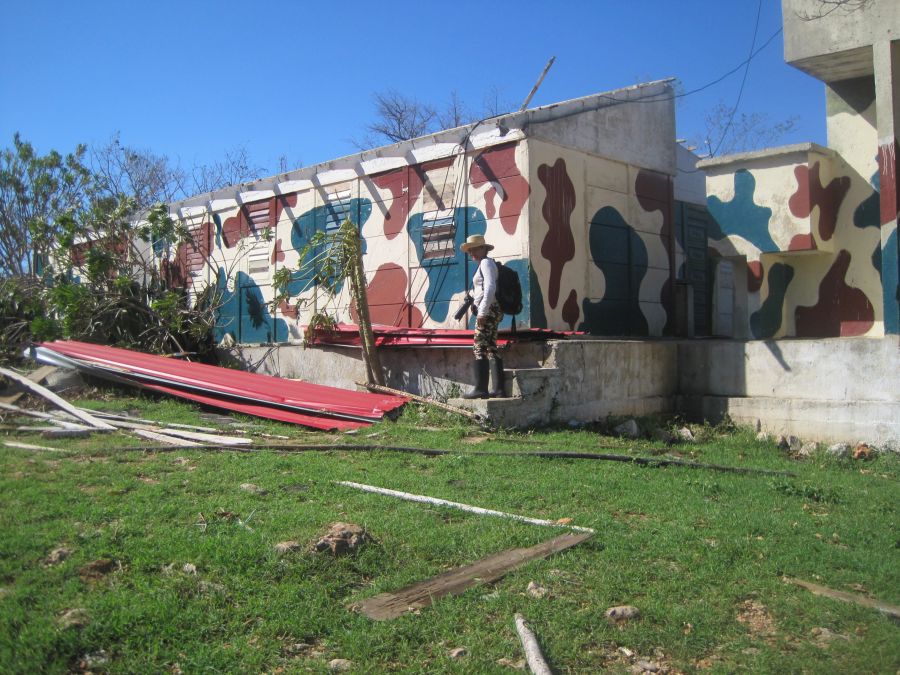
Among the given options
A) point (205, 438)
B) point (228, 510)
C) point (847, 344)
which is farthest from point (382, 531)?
point (847, 344)

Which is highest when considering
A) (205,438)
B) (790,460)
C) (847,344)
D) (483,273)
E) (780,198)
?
(780,198)

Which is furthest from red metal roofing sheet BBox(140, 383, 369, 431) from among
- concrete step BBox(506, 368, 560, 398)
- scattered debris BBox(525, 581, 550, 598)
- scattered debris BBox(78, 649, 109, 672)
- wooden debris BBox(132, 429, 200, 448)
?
scattered debris BBox(78, 649, 109, 672)

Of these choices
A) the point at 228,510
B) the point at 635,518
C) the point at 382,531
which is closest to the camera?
the point at 382,531

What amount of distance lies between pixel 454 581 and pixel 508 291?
16.6 ft

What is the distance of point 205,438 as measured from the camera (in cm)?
755

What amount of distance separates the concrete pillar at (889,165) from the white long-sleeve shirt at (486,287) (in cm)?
467

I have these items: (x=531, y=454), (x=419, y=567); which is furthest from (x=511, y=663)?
(x=531, y=454)

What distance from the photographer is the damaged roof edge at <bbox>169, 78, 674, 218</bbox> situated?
34.9 feet

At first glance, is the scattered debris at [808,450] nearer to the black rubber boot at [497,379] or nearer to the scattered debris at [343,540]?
the black rubber boot at [497,379]

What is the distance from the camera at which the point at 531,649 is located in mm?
3344

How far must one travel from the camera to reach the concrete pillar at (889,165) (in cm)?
880

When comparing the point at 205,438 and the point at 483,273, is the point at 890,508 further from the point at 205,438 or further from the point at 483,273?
the point at 205,438

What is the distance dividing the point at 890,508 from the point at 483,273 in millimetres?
4608

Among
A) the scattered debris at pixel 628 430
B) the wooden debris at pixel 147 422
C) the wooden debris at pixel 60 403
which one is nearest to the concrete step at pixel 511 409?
the scattered debris at pixel 628 430
